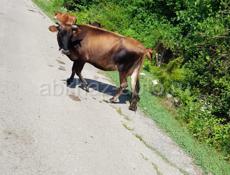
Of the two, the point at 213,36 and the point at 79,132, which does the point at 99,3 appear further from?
the point at 79,132

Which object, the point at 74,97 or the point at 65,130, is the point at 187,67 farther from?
the point at 65,130

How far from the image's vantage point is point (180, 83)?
598 inches

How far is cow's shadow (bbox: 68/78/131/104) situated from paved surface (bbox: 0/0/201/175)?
5.6 inches

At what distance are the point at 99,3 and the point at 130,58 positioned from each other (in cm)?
1335

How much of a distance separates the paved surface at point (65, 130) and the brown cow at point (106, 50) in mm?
783

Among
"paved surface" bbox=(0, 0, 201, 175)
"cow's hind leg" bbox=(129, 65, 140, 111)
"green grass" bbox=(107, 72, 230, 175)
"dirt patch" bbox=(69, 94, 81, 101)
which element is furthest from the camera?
"cow's hind leg" bbox=(129, 65, 140, 111)

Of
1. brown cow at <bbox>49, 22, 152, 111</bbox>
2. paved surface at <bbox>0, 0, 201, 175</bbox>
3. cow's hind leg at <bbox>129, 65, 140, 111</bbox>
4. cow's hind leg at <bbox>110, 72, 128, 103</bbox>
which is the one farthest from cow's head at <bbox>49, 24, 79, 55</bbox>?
cow's hind leg at <bbox>129, 65, 140, 111</bbox>

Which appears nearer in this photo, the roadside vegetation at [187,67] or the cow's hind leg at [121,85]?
the cow's hind leg at [121,85]

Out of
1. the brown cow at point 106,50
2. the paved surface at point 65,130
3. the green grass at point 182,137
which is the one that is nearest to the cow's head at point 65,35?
the brown cow at point 106,50

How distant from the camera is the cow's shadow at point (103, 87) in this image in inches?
464

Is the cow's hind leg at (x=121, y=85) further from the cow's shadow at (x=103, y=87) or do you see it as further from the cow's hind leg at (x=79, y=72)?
the cow's hind leg at (x=79, y=72)

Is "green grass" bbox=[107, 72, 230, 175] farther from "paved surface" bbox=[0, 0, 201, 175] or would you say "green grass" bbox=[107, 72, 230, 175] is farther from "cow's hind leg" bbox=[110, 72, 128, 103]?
"cow's hind leg" bbox=[110, 72, 128, 103]

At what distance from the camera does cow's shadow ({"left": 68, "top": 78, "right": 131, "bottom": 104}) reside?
11.8 metres

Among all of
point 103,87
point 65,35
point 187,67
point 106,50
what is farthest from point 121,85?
Result: point 187,67
